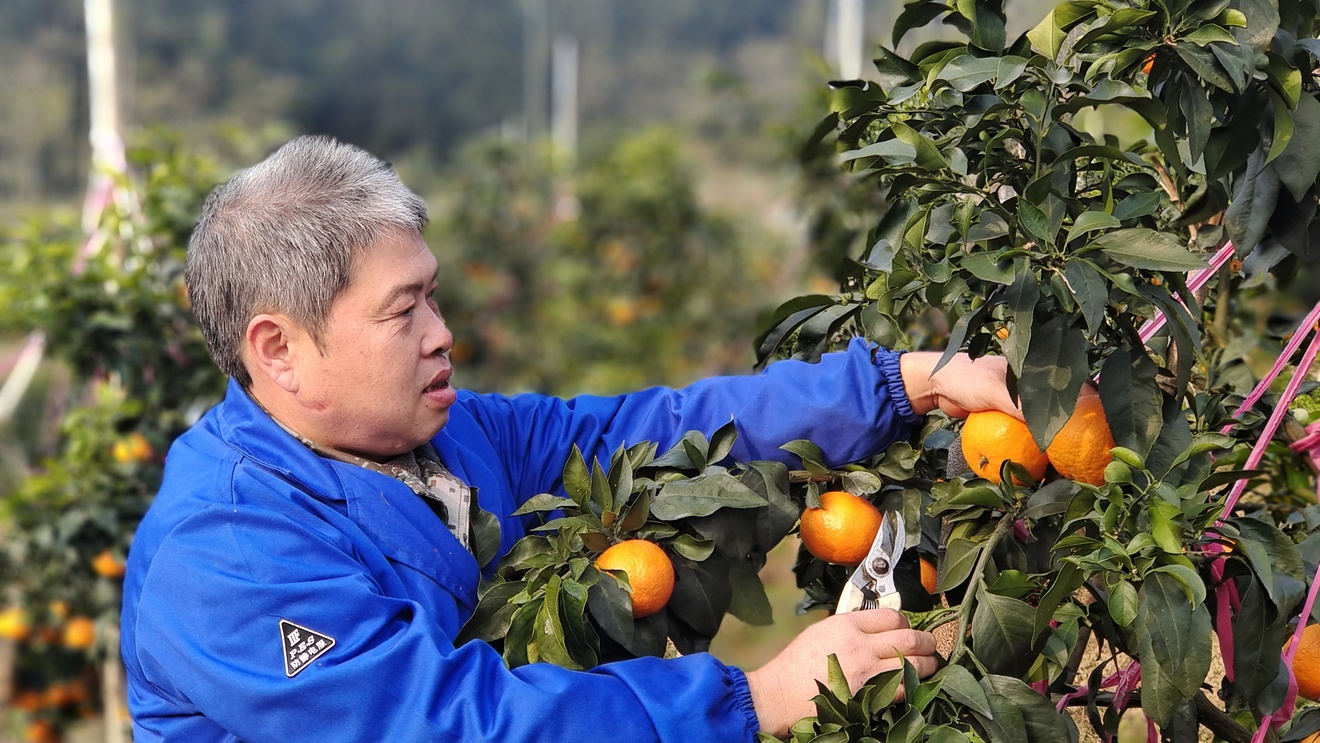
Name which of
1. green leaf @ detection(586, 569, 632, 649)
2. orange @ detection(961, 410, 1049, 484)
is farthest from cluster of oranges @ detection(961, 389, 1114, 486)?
green leaf @ detection(586, 569, 632, 649)

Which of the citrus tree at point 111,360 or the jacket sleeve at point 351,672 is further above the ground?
the jacket sleeve at point 351,672

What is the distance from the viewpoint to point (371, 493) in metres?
1.13

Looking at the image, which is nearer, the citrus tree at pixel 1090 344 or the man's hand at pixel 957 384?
the citrus tree at pixel 1090 344

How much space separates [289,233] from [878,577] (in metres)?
0.63

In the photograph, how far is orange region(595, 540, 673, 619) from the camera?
104 centimetres

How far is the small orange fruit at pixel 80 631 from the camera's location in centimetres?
304

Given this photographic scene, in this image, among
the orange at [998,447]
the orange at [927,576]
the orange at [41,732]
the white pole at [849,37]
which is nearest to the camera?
the orange at [998,447]

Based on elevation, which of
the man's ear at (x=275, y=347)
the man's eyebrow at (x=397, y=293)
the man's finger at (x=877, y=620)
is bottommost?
the man's finger at (x=877, y=620)

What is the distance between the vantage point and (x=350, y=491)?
1.12 m

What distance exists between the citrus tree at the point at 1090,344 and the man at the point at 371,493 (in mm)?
96

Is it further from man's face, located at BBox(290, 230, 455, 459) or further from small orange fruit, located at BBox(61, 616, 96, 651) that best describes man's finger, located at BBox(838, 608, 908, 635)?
small orange fruit, located at BBox(61, 616, 96, 651)

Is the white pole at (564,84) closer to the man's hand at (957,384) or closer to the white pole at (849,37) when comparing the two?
the white pole at (849,37)

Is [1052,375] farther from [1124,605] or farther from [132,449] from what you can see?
[132,449]

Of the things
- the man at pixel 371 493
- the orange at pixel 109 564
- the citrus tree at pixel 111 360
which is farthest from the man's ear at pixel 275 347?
the orange at pixel 109 564
